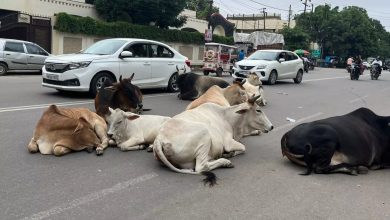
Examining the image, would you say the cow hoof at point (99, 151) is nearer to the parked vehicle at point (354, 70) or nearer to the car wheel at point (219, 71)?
the car wheel at point (219, 71)

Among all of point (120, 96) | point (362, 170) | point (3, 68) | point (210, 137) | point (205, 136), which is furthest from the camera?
point (3, 68)

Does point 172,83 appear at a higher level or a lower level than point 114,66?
lower

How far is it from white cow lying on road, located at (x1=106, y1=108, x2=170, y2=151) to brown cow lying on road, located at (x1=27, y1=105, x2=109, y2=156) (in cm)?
Result: 29

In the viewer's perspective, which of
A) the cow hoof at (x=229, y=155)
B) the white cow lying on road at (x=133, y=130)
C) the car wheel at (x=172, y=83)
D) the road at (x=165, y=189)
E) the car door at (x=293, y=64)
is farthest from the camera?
the car door at (x=293, y=64)

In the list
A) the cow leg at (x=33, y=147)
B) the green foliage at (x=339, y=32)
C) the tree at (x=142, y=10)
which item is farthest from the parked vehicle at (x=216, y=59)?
the green foliage at (x=339, y=32)

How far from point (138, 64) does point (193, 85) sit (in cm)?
175

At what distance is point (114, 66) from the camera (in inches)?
511

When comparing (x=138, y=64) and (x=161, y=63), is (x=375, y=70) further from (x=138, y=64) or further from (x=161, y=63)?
(x=138, y=64)

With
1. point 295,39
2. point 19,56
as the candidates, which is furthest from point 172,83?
point 295,39

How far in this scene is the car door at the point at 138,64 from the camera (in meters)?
13.3

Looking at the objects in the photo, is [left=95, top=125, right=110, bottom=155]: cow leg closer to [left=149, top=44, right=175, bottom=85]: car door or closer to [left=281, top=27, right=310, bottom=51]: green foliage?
[left=149, top=44, right=175, bottom=85]: car door

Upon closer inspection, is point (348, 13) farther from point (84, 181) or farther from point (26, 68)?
point (84, 181)

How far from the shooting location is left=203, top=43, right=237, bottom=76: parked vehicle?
91.5 feet

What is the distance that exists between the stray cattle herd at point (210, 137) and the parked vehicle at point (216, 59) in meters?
20.2
